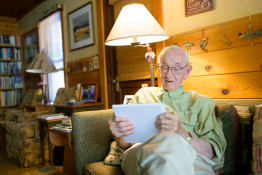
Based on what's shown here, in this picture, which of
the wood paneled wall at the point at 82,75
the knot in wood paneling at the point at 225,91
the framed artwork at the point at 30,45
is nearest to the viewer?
the knot in wood paneling at the point at 225,91

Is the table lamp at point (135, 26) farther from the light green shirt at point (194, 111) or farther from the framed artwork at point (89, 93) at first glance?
the framed artwork at point (89, 93)

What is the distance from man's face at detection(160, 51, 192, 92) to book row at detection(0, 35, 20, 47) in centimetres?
454

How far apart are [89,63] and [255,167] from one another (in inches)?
101

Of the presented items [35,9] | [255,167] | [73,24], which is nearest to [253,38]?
[255,167]

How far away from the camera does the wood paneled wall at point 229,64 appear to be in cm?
149

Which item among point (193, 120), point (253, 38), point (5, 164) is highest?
point (253, 38)

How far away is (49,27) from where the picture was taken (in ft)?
13.4

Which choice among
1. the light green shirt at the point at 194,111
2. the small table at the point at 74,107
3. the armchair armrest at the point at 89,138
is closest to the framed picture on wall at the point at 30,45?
the small table at the point at 74,107

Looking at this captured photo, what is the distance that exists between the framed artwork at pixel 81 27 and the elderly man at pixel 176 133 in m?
1.94

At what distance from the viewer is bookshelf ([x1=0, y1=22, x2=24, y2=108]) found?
469 cm

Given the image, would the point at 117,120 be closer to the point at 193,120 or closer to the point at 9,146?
the point at 193,120

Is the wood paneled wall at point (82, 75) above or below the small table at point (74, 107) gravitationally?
above

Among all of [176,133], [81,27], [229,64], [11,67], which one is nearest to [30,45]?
[11,67]

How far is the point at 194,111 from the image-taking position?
4.30 feet
